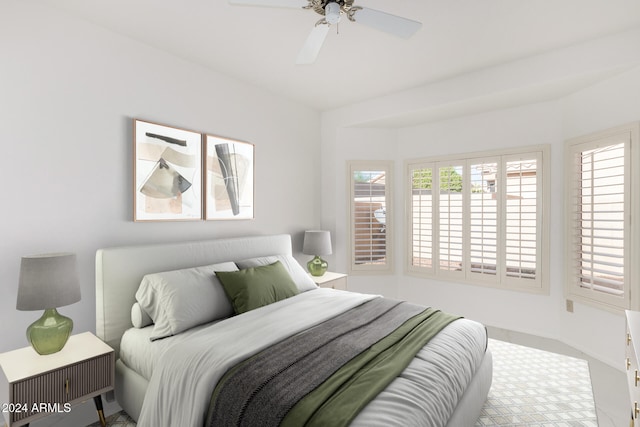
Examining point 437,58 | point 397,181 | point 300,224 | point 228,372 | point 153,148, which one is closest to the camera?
point 228,372

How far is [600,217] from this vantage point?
2.93m

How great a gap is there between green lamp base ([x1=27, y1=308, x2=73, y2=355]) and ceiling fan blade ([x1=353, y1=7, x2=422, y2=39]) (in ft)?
7.82

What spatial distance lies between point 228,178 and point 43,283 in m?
1.72

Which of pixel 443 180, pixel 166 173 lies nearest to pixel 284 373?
pixel 166 173

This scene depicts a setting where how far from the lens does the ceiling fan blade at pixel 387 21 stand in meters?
1.73

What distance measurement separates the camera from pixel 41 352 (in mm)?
1831

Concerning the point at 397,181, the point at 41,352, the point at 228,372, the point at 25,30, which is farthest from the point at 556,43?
the point at 41,352

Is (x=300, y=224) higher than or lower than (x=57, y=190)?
lower

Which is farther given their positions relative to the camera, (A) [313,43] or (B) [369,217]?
(B) [369,217]

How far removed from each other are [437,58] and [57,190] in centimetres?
313

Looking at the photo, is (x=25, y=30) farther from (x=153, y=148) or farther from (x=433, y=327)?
(x=433, y=327)

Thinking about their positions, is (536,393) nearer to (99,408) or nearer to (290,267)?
(290,267)

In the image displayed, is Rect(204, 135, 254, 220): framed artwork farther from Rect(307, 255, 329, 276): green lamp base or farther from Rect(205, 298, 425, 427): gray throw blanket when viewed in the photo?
Rect(205, 298, 425, 427): gray throw blanket

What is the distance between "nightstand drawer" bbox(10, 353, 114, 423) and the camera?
5.35 ft
